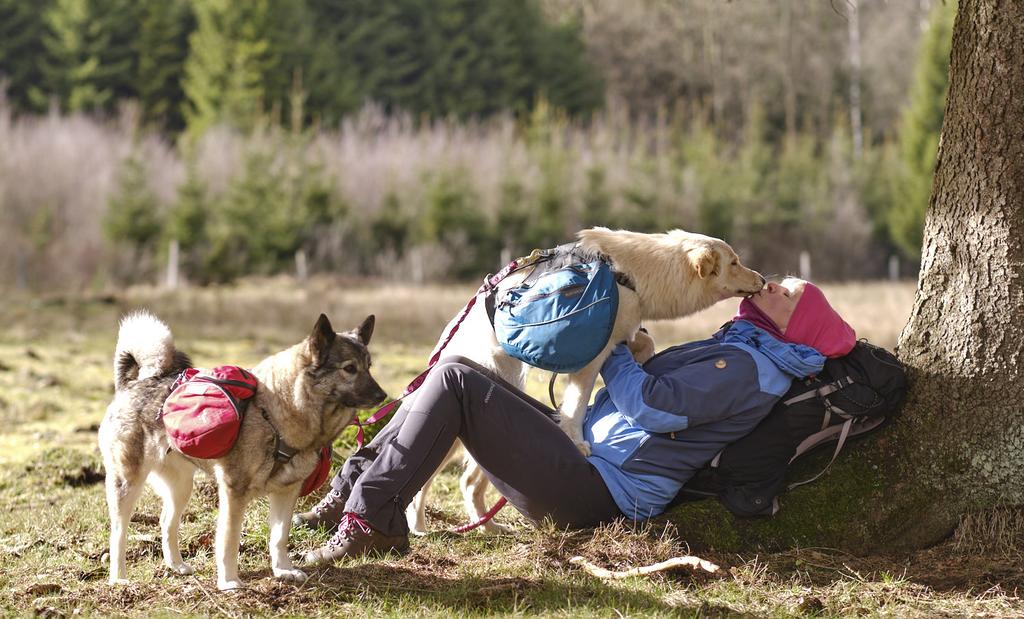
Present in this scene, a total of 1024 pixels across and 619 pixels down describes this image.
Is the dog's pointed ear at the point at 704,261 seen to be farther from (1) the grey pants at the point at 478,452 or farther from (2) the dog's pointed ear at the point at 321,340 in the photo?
(2) the dog's pointed ear at the point at 321,340

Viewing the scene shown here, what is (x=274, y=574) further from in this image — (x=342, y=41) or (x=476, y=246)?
(x=342, y=41)

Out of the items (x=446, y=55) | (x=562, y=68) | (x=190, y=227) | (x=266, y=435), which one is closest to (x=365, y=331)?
(x=266, y=435)

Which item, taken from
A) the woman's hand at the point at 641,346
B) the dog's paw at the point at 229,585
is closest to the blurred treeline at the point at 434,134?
the woman's hand at the point at 641,346

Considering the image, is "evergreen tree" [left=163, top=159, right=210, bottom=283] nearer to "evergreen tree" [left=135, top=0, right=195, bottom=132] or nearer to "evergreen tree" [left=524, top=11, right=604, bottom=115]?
"evergreen tree" [left=135, top=0, right=195, bottom=132]

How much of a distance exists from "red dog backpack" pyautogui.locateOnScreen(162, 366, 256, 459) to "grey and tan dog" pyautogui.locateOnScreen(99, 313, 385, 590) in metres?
0.11

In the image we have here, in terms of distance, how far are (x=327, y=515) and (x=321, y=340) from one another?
1137mm

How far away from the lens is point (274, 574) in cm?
425

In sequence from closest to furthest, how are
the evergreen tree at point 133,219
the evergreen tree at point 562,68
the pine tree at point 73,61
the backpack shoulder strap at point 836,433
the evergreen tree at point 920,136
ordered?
the backpack shoulder strap at point 836,433
the evergreen tree at point 133,219
the evergreen tree at point 920,136
the pine tree at point 73,61
the evergreen tree at point 562,68

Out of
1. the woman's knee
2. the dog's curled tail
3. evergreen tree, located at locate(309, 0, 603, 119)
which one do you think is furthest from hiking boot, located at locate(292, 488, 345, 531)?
evergreen tree, located at locate(309, 0, 603, 119)

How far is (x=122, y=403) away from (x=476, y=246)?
24258 millimetres

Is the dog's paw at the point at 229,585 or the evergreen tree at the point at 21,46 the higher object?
the evergreen tree at the point at 21,46

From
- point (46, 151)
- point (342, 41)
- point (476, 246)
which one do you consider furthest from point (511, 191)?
point (342, 41)

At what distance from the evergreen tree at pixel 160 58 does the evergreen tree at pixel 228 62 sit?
1.74 metres

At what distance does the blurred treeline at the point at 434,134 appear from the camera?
24.7 meters
